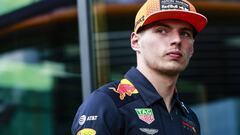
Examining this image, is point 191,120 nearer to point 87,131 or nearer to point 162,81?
point 162,81

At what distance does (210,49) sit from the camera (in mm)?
8625

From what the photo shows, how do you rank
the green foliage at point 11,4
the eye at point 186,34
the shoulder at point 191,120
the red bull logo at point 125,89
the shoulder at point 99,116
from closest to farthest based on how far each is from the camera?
1. the shoulder at point 99,116
2. the red bull logo at point 125,89
3. the eye at point 186,34
4. the shoulder at point 191,120
5. the green foliage at point 11,4

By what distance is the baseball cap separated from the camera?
244 centimetres

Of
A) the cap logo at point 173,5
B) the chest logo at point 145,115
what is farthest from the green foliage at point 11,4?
the chest logo at point 145,115

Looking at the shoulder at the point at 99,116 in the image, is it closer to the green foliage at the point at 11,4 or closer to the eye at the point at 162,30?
the eye at the point at 162,30

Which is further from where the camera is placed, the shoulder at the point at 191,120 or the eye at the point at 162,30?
Result: the shoulder at the point at 191,120

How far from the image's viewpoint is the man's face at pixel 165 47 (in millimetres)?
2445

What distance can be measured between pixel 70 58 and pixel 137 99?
3845 mm

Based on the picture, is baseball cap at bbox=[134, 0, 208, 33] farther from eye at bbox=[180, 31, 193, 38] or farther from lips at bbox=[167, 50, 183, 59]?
lips at bbox=[167, 50, 183, 59]

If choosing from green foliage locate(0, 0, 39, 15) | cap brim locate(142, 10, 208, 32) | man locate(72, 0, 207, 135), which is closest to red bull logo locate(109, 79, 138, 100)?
man locate(72, 0, 207, 135)

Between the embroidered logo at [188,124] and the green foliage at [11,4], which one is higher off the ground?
the green foliage at [11,4]

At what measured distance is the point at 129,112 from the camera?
2330 mm

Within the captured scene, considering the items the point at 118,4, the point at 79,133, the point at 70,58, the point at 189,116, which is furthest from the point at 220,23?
the point at 79,133

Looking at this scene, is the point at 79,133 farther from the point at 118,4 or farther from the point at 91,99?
the point at 118,4
